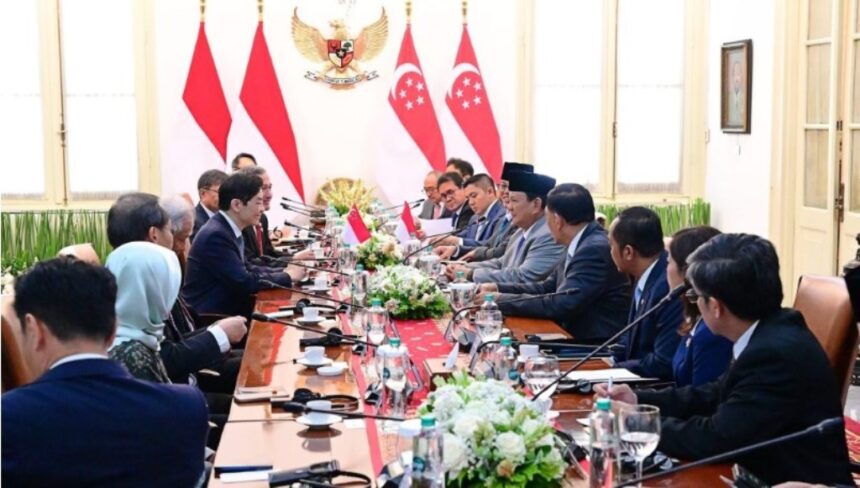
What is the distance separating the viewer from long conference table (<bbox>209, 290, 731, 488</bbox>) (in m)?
2.42

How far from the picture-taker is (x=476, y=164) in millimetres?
8859

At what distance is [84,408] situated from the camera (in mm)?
2113

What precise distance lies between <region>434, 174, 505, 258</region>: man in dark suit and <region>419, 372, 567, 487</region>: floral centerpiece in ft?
15.9

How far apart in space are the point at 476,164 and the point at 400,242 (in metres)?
2.56

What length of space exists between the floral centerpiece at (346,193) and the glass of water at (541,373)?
18.4 feet

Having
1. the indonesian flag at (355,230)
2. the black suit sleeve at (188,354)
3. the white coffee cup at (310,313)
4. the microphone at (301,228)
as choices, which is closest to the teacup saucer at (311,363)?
the black suit sleeve at (188,354)

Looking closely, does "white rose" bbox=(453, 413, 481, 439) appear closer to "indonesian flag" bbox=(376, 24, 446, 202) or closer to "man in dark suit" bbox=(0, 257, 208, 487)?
"man in dark suit" bbox=(0, 257, 208, 487)

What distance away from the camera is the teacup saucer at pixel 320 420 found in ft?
9.11

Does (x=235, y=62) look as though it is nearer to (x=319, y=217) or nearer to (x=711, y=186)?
(x=319, y=217)

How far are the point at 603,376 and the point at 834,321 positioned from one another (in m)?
0.69

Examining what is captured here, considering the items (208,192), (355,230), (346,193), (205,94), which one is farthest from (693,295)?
(205,94)

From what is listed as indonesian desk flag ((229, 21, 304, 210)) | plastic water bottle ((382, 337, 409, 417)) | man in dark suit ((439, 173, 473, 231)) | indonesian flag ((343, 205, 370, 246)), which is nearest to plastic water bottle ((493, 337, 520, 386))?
plastic water bottle ((382, 337, 409, 417))

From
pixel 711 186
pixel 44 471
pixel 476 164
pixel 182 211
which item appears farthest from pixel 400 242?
pixel 44 471

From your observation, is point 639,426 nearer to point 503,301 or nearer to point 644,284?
point 644,284
